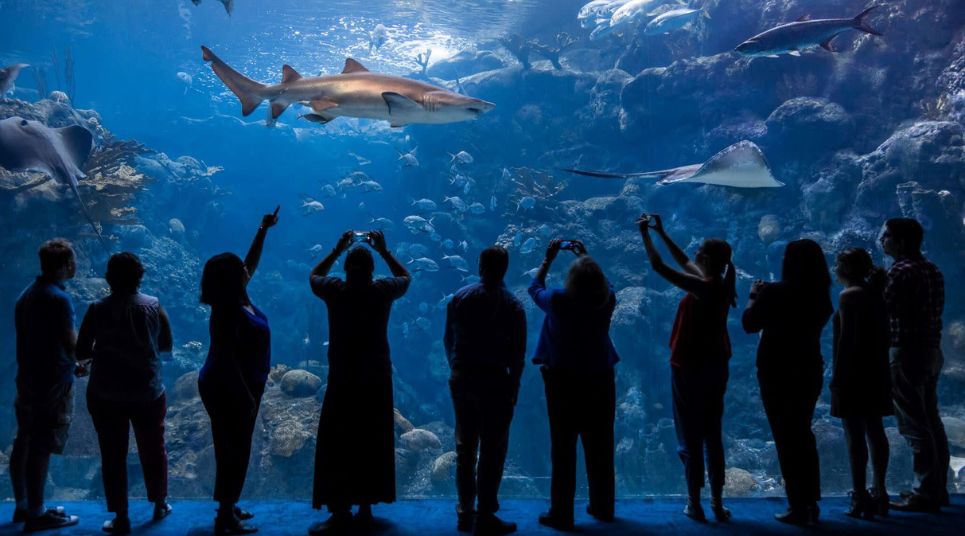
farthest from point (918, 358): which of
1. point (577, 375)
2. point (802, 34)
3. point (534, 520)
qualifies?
point (802, 34)

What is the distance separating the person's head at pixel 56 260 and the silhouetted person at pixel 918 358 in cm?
487

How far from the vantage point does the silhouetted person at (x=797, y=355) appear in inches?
115

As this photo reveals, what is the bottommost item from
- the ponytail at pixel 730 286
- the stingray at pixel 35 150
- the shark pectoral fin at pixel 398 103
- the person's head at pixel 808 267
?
the ponytail at pixel 730 286

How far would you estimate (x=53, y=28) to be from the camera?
1329 inches

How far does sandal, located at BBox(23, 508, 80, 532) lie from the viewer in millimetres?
2891

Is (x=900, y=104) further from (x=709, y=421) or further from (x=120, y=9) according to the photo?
(x=120, y=9)

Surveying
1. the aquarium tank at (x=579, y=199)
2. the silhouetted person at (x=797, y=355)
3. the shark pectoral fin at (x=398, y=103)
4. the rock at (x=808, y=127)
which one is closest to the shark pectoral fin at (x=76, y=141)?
the aquarium tank at (x=579, y=199)

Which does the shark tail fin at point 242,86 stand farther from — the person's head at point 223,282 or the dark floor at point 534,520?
the dark floor at point 534,520

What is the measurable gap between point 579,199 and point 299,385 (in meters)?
10.9

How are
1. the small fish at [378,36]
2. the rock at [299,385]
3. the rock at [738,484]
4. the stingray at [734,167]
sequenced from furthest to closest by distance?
the small fish at [378,36] → the rock at [299,385] → the rock at [738,484] → the stingray at [734,167]

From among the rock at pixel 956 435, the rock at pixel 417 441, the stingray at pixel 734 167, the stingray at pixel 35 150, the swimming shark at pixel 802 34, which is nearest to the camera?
the swimming shark at pixel 802 34

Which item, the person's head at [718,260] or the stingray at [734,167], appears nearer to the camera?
the person's head at [718,260]

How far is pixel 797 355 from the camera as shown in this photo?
2.92m

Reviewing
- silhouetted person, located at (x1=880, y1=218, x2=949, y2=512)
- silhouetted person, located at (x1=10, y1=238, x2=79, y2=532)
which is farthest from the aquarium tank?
silhouetted person, located at (x1=880, y1=218, x2=949, y2=512)
